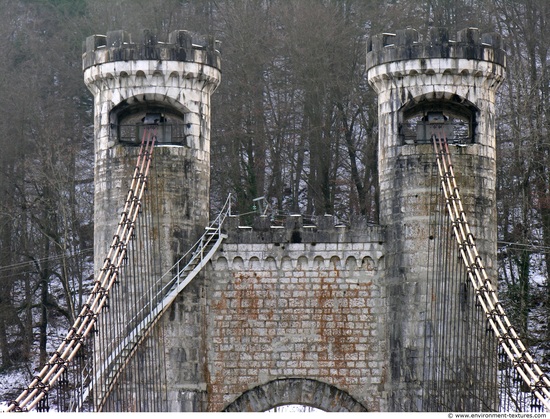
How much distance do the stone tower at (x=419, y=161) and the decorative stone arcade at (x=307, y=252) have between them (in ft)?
0.10

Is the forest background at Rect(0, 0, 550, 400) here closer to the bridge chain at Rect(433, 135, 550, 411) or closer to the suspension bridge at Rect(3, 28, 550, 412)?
the suspension bridge at Rect(3, 28, 550, 412)

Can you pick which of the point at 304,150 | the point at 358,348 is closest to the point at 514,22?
the point at 304,150

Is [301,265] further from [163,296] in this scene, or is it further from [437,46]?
[437,46]

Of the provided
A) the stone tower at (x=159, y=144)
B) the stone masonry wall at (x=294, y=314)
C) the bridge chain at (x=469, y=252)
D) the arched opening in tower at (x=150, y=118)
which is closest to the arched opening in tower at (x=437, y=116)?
the bridge chain at (x=469, y=252)

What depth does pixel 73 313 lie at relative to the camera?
5178 cm

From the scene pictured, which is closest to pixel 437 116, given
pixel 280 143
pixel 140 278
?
pixel 140 278

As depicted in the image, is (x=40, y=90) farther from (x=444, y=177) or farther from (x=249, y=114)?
(x=444, y=177)

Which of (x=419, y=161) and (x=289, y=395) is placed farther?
(x=419, y=161)

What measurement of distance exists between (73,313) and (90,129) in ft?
44.9

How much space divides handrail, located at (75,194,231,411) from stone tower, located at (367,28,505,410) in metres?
3.96

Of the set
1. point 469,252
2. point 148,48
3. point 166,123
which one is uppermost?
point 148,48

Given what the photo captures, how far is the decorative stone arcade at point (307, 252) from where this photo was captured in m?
40.5

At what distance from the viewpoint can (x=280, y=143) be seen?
57.6 metres

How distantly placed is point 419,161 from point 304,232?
3.03 metres
